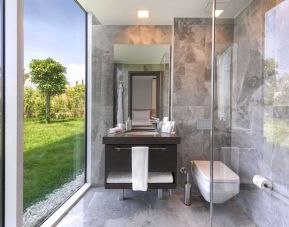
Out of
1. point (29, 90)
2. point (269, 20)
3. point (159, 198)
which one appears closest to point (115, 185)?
point (159, 198)

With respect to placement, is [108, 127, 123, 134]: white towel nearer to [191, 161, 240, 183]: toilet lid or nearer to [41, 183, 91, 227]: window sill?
[41, 183, 91, 227]: window sill

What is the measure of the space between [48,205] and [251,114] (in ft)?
8.06

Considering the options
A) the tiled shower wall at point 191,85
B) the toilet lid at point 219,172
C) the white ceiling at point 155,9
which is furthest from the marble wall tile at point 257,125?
the tiled shower wall at point 191,85

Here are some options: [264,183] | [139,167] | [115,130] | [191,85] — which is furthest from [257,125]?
[115,130]

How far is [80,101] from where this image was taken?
338 centimetres

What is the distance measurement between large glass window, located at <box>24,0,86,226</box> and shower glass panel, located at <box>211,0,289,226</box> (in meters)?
1.80

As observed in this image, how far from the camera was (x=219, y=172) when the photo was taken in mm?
2768

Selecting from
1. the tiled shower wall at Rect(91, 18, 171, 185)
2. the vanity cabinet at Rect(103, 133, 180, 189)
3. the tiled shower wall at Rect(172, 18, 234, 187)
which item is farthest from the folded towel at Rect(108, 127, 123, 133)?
the tiled shower wall at Rect(172, 18, 234, 187)

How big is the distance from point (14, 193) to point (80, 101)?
1.73 metres

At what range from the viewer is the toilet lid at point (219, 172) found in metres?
2.56

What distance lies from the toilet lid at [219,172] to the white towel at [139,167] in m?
0.66

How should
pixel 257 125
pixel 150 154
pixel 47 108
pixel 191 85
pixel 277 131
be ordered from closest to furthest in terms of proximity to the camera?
pixel 277 131 < pixel 47 108 < pixel 257 125 < pixel 150 154 < pixel 191 85

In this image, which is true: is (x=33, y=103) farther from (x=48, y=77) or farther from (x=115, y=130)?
(x=115, y=130)

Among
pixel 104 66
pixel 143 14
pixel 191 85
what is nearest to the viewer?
pixel 143 14
